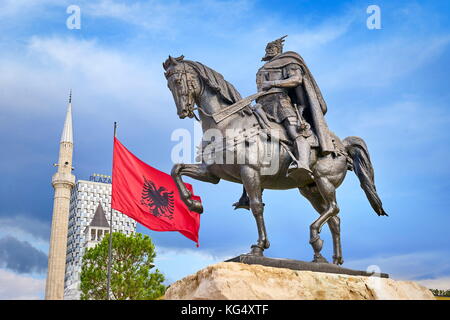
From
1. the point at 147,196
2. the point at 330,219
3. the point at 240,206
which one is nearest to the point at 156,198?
the point at 147,196

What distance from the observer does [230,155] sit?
860cm

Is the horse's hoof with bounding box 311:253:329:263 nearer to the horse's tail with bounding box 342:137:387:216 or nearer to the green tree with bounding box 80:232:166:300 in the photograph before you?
the horse's tail with bounding box 342:137:387:216

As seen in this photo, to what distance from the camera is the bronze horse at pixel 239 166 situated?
338 inches

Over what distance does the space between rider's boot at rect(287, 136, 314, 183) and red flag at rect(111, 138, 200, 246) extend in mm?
5649

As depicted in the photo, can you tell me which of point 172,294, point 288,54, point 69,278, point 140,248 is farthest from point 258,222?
point 69,278

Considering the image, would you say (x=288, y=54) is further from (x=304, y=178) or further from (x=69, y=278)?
(x=69, y=278)

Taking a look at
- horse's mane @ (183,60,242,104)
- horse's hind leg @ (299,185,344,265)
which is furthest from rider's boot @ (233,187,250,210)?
horse's mane @ (183,60,242,104)

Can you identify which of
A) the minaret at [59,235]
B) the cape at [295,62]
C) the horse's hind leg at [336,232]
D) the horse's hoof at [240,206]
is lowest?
the horse's hind leg at [336,232]

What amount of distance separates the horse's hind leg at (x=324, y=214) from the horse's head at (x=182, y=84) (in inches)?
109

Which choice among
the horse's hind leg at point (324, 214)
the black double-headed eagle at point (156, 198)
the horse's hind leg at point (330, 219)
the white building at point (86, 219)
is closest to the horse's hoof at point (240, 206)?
the horse's hind leg at point (324, 214)

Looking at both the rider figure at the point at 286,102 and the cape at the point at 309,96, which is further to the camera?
the cape at the point at 309,96

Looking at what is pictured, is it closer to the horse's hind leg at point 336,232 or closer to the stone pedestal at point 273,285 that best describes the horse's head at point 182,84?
the stone pedestal at point 273,285

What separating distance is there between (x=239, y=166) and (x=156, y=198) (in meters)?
6.30

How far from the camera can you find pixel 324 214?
9242 mm
